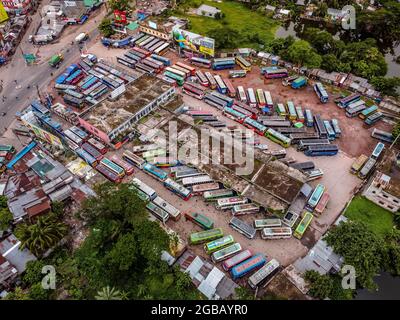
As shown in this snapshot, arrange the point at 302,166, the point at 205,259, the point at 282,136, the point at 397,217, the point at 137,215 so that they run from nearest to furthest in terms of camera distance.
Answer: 1. the point at 137,215
2. the point at 205,259
3. the point at 397,217
4. the point at 302,166
5. the point at 282,136

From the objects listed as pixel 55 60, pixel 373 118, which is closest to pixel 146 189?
pixel 55 60

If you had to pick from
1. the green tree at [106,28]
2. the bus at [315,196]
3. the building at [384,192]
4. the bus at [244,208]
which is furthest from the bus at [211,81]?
the building at [384,192]

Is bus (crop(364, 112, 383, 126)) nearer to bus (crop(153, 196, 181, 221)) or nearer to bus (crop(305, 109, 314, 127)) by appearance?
bus (crop(305, 109, 314, 127))

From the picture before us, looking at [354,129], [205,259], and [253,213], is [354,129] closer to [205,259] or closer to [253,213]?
[253,213]

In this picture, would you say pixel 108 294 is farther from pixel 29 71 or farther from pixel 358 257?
pixel 29 71

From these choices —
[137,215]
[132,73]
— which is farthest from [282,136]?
[132,73]

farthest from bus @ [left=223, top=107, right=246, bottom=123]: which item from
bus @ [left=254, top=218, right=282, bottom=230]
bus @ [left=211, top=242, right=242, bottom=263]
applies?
bus @ [left=211, top=242, right=242, bottom=263]
